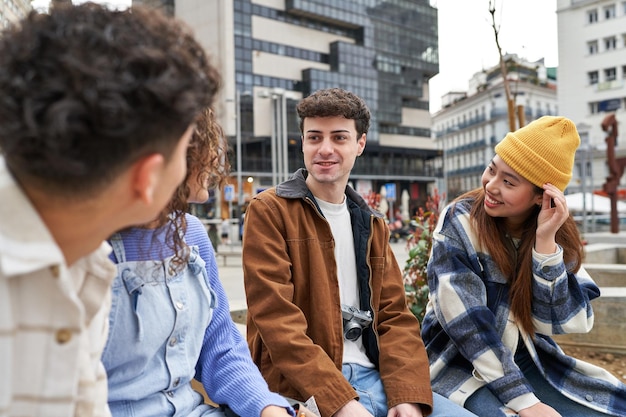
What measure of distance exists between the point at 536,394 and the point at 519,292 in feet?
1.44

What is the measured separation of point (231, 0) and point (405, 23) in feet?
61.3

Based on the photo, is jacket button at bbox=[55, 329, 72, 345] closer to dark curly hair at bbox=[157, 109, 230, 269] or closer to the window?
dark curly hair at bbox=[157, 109, 230, 269]

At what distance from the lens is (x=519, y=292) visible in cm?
232

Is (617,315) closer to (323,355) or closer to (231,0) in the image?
(323,355)

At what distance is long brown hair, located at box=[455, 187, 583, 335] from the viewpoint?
232cm

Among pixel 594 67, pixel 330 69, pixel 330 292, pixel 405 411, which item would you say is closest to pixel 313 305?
pixel 330 292

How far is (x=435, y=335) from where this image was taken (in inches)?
101

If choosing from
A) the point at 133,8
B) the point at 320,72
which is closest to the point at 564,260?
the point at 133,8

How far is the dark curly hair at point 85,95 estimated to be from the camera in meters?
0.77

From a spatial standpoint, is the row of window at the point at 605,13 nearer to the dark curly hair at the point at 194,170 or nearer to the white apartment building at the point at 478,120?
the white apartment building at the point at 478,120

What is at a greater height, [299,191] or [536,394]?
[299,191]

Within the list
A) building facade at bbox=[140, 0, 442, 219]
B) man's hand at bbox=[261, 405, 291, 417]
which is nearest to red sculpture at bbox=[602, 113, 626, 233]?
man's hand at bbox=[261, 405, 291, 417]

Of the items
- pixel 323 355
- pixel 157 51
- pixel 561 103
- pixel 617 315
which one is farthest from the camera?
pixel 561 103

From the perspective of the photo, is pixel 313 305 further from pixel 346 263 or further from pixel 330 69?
pixel 330 69
